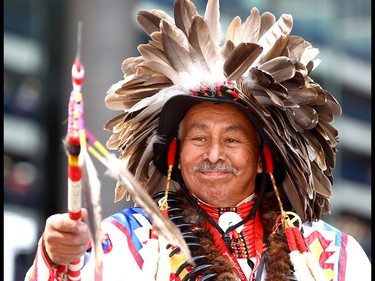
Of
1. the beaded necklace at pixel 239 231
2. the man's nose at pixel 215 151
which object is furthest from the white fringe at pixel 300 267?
the man's nose at pixel 215 151

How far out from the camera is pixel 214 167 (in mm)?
4363

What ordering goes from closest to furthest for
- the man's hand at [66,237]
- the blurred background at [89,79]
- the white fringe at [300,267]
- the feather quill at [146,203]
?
the feather quill at [146,203] < the man's hand at [66,237] < the white fringe at [300,267] < the blurred background at [89,79]

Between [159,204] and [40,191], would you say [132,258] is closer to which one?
[159,204]

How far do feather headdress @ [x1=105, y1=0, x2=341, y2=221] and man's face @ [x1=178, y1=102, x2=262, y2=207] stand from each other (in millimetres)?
90

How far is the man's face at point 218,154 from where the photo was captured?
173 inches

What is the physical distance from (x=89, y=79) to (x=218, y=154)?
682cm

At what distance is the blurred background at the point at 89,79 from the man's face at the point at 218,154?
630 cm

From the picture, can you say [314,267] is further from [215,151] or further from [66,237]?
[66,237]

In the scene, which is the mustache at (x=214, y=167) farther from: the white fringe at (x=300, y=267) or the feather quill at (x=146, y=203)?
the feather quill at (x=146, y=203)

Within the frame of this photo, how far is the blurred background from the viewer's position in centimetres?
1116

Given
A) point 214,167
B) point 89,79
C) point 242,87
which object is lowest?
point 214,167

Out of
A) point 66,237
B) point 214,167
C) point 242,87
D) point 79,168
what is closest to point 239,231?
point 214,167

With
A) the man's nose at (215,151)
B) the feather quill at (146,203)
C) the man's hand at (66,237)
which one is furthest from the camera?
the man's nose at (215,151)

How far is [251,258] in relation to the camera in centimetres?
438
